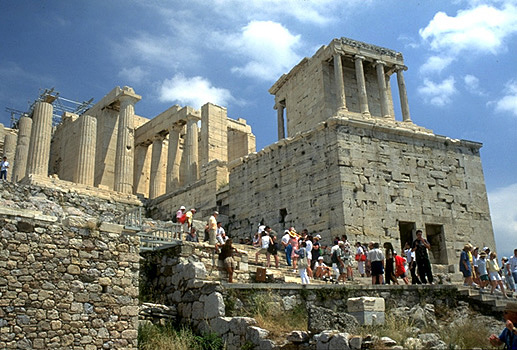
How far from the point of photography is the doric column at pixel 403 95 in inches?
987

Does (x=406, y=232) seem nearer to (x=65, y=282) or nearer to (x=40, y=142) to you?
(x=65, y=282)

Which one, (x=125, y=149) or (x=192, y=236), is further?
(x=125, y=149)

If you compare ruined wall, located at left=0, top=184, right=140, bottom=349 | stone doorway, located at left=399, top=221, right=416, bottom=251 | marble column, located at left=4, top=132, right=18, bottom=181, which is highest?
marble column, located at left=4, top=132, right=18, bottom=181

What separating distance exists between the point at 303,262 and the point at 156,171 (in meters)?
19.4

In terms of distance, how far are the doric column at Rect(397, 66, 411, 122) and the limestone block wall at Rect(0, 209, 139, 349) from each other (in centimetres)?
1724

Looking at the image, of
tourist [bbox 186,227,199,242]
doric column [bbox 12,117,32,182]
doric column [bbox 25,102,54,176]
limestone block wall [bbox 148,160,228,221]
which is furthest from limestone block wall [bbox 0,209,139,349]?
doric column [bbox 12,117,32,182]

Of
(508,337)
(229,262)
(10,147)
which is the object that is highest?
(10,147)

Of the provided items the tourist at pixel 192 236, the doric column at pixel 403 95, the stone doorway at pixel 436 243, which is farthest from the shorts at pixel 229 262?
the doric column at pixel 403 95

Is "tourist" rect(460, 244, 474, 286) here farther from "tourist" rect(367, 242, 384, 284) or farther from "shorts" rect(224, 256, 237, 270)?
"shorts" rect(224, 256, 237, 270)

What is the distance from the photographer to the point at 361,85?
2430cm

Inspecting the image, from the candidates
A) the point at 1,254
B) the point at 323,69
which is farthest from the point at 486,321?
the point at 323,69

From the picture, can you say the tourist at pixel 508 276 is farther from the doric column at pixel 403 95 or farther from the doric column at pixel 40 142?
the doric column at pixel 40 142

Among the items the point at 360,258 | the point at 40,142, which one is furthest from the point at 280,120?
the point at 360,258

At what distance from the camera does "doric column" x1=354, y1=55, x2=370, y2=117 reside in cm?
2381
